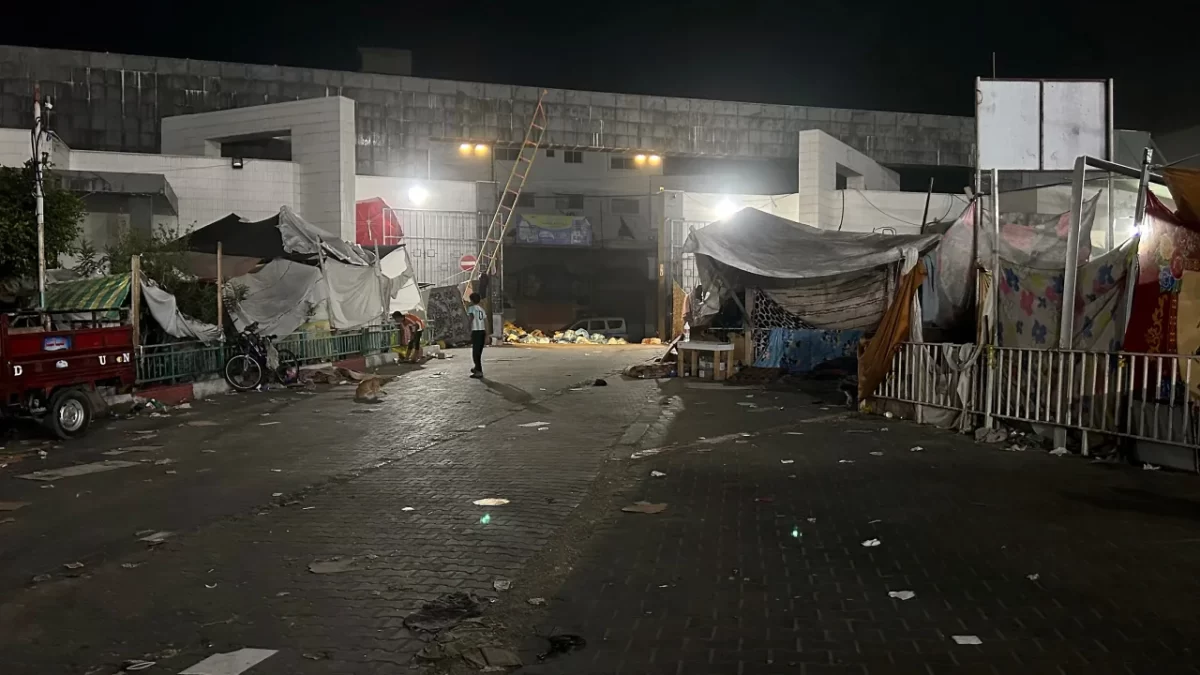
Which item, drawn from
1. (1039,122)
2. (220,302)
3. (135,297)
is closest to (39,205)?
(135,297)

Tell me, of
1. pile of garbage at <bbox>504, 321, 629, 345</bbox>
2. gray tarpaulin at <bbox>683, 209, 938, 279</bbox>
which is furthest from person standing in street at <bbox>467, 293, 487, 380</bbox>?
pile of garbage at <bbox>504, 321, 629, 345</bbox>

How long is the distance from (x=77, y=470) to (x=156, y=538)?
3.44m

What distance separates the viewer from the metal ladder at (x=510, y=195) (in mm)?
32344

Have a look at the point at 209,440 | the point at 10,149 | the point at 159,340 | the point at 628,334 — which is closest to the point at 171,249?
the point at 159,340

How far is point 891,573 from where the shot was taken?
17.4 ft

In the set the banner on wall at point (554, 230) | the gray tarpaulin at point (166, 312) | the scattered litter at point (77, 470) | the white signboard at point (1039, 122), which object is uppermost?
the banner on wall at point (554, 230)

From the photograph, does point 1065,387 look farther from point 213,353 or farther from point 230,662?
point 213,353

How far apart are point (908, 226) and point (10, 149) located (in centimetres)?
2970

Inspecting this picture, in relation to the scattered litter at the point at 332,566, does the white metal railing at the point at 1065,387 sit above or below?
above

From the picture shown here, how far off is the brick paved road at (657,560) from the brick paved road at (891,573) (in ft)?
0.07

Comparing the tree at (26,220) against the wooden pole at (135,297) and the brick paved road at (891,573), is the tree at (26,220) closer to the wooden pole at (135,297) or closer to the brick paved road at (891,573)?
the wooden pole at (135,297)

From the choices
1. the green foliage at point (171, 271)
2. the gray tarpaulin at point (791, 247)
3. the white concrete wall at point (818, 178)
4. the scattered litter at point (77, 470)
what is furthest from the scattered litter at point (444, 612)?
the white concrete wall at point (818, 178)

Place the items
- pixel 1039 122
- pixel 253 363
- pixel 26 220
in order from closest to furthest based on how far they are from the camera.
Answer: pixel 1039 122, pixel 26 220, pixel 253 363

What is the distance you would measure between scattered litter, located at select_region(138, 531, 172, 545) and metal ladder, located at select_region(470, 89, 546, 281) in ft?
81.1
